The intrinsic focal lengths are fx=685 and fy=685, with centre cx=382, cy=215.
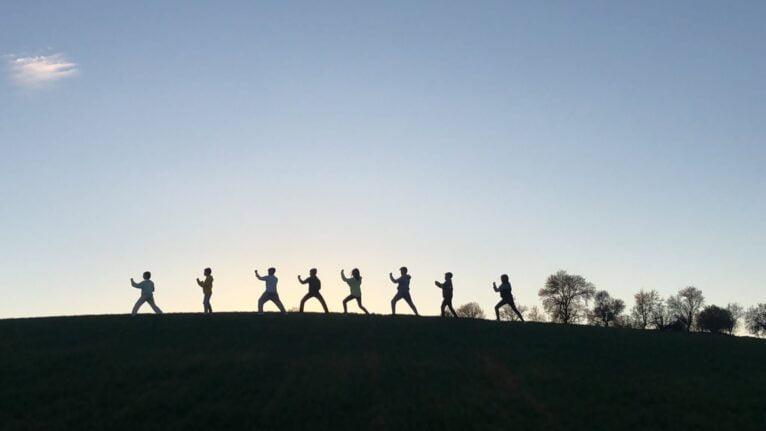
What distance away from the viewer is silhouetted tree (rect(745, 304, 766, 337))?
126938 mm

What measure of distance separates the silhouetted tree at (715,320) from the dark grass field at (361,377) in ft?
323

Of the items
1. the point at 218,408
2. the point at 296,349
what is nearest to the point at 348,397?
the point at 218,408

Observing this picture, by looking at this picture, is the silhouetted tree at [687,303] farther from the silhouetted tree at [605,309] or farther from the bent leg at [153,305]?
the bent leg at [153,305]

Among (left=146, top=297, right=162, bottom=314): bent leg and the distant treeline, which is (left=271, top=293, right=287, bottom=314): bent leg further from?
the distant treeline

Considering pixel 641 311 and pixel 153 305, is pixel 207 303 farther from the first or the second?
pixel 641 311

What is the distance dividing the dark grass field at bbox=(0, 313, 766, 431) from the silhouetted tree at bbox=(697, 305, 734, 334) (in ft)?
323

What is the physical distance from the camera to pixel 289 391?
1967cm

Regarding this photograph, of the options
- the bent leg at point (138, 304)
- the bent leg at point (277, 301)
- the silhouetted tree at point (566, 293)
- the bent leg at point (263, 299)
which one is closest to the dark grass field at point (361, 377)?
the bent leg at point (277, 301)

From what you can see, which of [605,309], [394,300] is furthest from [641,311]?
[394,300]

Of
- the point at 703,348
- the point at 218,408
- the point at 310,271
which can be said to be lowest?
the point at 218,408

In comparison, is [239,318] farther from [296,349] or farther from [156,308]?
[296,349]

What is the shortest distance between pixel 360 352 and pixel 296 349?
237 cm

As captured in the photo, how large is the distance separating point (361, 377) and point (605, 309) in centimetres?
11357

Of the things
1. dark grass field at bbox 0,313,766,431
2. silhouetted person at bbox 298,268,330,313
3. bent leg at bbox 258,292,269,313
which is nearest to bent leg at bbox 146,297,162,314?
dark grass field at bbox 0,313,766,431
